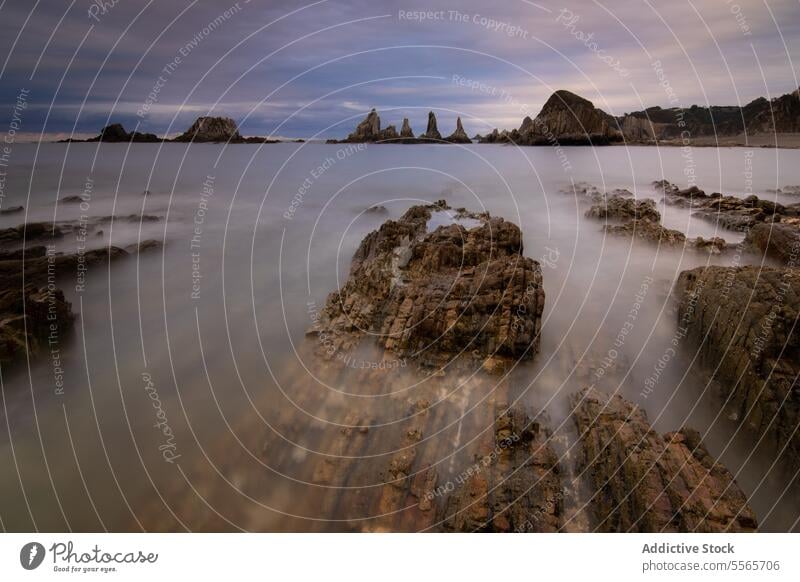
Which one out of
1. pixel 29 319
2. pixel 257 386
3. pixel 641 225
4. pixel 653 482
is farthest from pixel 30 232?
pixel 641 225

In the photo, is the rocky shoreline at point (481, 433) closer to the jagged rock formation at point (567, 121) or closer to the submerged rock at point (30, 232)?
the submerged rock at point (30, 232)

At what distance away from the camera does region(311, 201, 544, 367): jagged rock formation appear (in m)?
9.11

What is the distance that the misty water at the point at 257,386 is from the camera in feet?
20.6

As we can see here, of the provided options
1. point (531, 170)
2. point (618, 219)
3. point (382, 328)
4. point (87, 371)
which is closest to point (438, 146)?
point (531, 170)

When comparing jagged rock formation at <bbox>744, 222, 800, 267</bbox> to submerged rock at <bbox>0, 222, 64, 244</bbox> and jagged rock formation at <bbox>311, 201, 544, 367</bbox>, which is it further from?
submerged rock at <bbox>0, 222, 64, 244</bbox>

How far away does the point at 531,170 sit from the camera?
1149 inches

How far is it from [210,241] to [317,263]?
467 centimetres

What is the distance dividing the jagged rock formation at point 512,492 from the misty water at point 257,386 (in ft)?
1.87

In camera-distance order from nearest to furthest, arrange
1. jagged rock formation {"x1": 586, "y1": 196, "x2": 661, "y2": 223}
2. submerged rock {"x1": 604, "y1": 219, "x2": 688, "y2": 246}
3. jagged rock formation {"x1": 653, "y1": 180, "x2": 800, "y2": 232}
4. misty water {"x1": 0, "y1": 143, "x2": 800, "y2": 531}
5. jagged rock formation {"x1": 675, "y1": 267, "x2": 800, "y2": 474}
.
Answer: misty water {"x1": 0, "y1": 143, "x2": 800, "y2": 531}, jagged rock formation {"x1": 675, "y1": 267, "x2": 800, "y2": 474}, submerged rock {"x1": 604, "y1": 219, "x2": 688, "y2": 246}, jagged rock formation {"x1": 653, "y1": 180, "x2": 800, "y2": 232}, jagged rock formation {"x1": 586, "y1": 196, "x2": 661, "y2": 223}

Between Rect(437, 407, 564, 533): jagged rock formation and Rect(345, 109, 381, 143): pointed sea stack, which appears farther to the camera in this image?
Rect(345, 109, 381, 143): pointed sea stack

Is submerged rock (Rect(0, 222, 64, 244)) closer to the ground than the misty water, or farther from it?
farther from it

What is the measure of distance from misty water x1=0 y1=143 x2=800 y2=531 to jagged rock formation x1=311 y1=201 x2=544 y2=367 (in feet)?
2.09

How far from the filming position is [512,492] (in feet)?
18.9

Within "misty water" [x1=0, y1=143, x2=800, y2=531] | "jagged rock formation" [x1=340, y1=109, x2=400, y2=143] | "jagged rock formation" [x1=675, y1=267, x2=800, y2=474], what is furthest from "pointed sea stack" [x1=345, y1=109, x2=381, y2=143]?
"jagged rock formation" [x1=675, y1=267, x2=800, y2=474]
